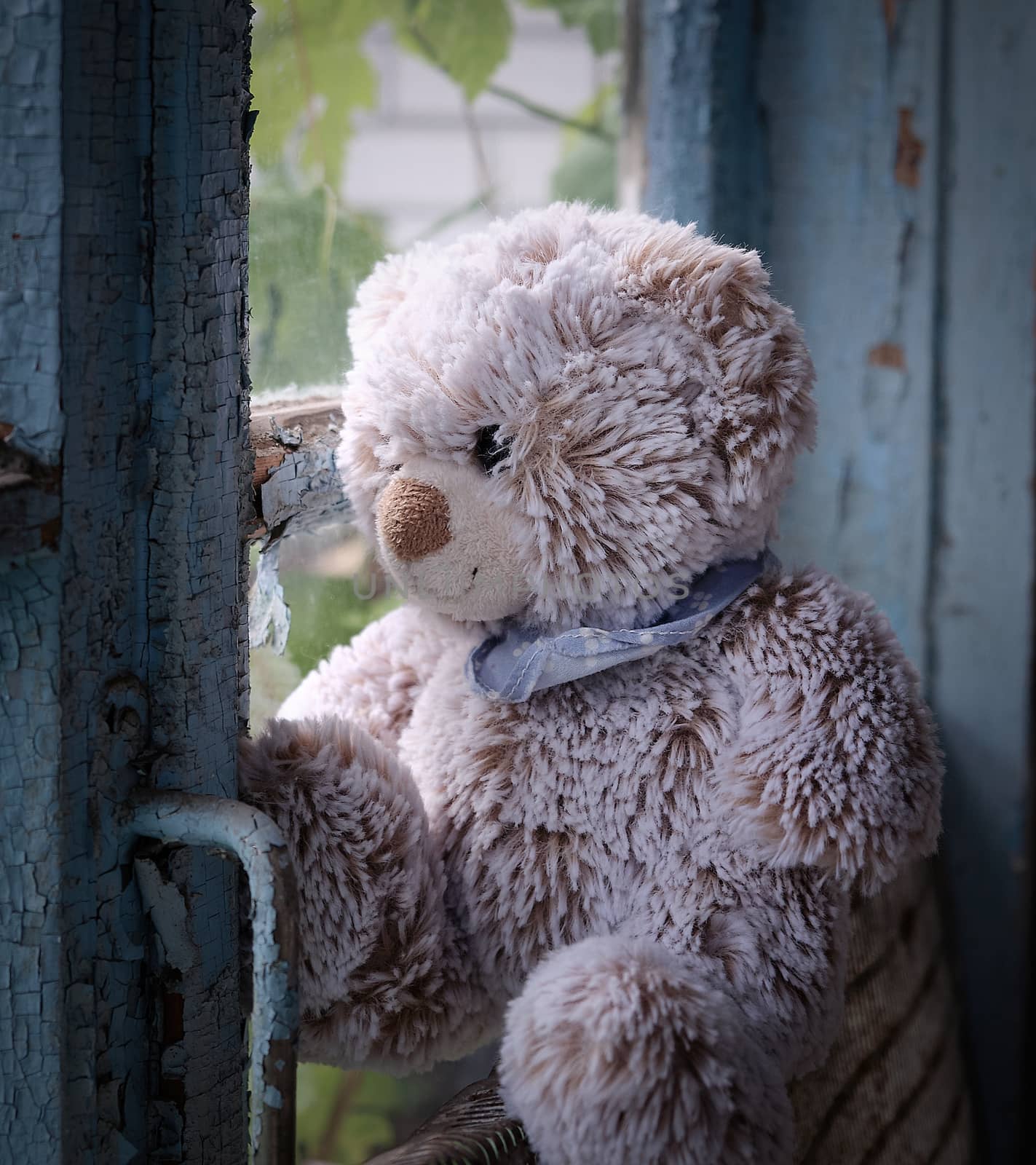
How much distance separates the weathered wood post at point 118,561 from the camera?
46 centimetres

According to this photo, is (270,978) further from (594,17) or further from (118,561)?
(594,17)

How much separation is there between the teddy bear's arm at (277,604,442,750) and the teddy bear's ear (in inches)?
6.6

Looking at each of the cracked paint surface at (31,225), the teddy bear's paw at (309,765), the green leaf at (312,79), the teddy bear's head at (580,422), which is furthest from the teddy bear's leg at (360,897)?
the green leaf at (312,79)

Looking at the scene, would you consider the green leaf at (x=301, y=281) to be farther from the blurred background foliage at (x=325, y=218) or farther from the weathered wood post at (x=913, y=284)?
the weathered wood post at (x=913, y=284)

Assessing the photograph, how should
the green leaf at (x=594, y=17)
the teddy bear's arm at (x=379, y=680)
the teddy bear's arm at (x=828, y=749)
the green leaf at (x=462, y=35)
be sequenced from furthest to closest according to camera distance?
the green leaf at (x=594, y=17), the green leaf at (x=462, y=35), the teddy bear's arm at (x=379, y=680), the teddy bear's arm at (x=828, y=749)

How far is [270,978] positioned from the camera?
491 millimetres

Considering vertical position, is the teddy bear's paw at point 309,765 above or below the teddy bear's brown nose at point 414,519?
below

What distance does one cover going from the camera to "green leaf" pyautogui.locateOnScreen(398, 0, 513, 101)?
0.90m

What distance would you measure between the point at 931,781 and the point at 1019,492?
75cm

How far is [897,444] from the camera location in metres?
1.27

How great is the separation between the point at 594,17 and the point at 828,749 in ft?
2.64

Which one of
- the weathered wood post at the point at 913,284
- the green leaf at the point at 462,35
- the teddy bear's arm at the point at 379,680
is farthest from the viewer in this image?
the weathered wood post at the point at 913,284

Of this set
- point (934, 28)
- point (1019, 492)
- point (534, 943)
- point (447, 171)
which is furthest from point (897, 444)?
point (534, 943)

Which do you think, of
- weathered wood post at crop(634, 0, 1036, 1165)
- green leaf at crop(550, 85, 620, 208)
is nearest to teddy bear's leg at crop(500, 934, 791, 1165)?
weathered wood post at crop(634, 0, 1036, 1165)
